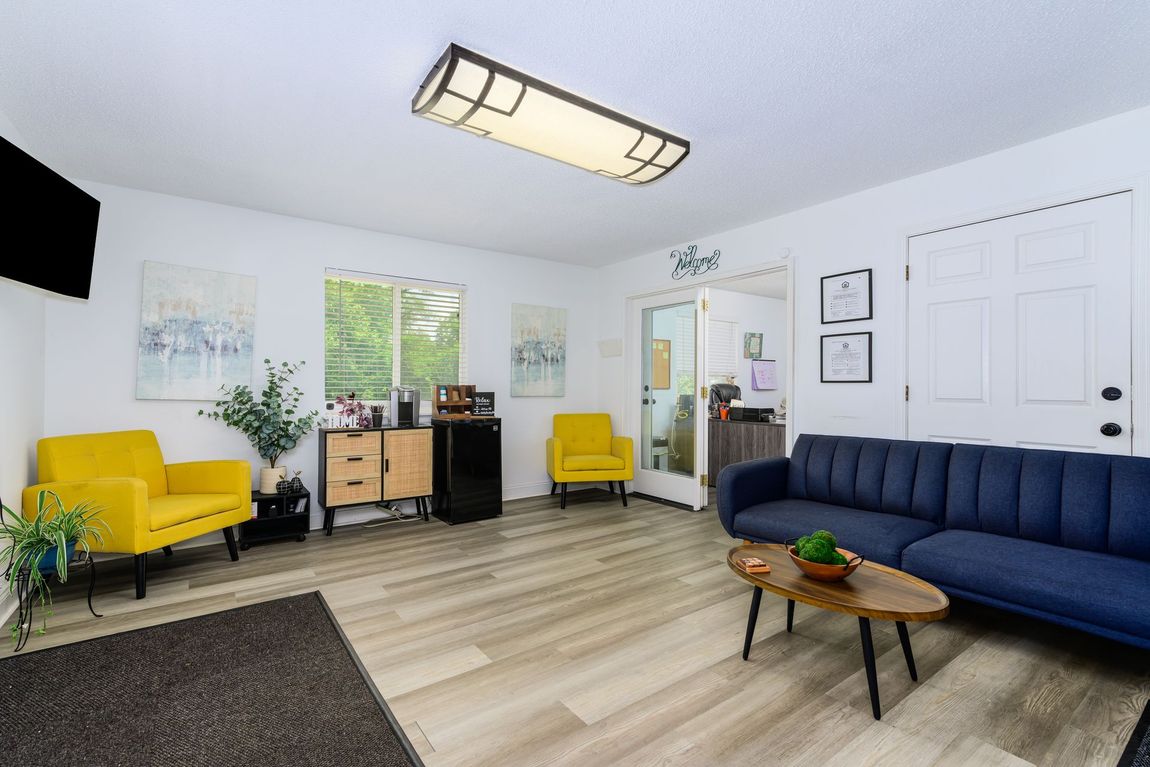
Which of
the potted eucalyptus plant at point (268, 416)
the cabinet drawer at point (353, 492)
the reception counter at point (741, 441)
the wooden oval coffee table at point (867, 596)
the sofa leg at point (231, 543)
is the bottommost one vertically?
the sofa leg at point (231, 543)

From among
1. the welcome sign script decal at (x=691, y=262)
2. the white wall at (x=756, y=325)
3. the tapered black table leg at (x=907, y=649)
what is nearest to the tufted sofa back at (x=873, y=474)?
the tapered black table leg at (x=907, y=649)

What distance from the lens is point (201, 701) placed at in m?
2.04

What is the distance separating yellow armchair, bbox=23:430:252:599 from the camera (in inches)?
116

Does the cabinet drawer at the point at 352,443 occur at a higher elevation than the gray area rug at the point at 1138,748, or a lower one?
higher

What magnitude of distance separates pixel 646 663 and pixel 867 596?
977 mm

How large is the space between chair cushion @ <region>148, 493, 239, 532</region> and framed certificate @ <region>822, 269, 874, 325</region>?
4.58m

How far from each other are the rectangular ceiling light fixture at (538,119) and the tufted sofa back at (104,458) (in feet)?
9.92

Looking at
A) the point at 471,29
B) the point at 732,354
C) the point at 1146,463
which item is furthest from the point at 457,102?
the point at 732,354

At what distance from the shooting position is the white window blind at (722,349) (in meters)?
7.00

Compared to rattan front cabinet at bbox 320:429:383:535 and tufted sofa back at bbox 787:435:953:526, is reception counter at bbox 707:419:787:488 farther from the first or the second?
rattan front cabinet at bbox 320:429:383:535

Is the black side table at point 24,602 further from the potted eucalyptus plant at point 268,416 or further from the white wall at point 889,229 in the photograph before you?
the white wall at point 889,229

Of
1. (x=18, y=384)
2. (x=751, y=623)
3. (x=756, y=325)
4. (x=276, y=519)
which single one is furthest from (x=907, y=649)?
(x=756, y=325)

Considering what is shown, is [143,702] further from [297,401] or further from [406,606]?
[297,401]

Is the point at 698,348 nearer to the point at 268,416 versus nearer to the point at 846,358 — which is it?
the point at 846,358
